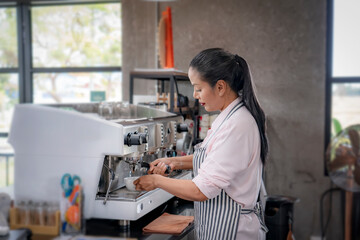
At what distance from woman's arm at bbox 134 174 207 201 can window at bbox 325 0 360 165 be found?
9.71 feet

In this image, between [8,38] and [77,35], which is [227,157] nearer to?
[77,35]

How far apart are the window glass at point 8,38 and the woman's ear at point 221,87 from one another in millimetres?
4073

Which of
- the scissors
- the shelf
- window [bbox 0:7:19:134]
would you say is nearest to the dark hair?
A: the scissors

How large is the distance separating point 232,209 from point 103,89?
3.56 meters

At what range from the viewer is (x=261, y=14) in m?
4.32

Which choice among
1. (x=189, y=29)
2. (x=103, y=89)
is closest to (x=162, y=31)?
(x=189, y=29)

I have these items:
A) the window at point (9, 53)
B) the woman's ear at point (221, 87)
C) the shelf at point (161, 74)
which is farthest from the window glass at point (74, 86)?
the woman's ear at point (221, 87)

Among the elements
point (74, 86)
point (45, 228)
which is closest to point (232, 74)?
point (45, 228)

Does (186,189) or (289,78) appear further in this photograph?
(289,78)

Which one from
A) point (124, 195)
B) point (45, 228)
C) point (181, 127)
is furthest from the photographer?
point (181, 127)

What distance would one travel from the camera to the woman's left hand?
1.77 m

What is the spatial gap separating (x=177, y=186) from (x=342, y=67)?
10.4 ft

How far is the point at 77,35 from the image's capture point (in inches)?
203

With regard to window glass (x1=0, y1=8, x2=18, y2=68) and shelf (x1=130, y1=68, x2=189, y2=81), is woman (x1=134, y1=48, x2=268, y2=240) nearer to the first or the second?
shelf (x1=130, y1=68, x2=189, y2=81)
